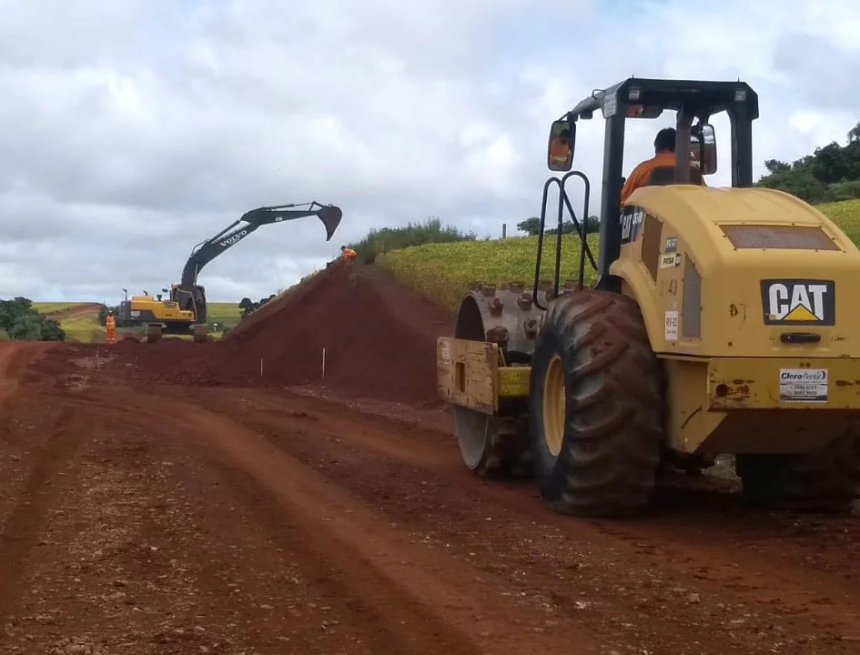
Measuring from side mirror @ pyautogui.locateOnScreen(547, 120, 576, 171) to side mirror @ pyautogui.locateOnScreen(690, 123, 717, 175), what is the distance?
941 millimetres

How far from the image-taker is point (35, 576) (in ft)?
21.3

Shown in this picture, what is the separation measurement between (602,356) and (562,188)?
6.43ft

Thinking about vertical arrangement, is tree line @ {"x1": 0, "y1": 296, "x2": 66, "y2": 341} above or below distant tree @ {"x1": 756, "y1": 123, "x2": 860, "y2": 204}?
below

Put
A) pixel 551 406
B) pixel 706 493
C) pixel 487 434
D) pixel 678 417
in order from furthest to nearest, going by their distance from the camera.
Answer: pixel 487 434 < pixel 706 493 < pixel 551 406 < pixel 678 417

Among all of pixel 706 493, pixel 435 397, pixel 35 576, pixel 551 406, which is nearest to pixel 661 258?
pixel 551 406

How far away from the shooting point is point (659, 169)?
9.05 metres

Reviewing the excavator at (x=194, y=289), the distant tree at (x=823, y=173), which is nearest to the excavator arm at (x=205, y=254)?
the excavator at (x=194, y=289)

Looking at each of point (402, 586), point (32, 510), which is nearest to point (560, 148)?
point (402, 586)

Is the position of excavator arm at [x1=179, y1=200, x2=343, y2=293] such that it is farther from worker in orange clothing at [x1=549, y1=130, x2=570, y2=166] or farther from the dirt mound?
worker in orange clothing at [x1=549, y1=130, x2=570, y2=166]

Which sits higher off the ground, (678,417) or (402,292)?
(402,292)

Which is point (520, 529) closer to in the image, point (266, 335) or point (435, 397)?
point (435, 397)

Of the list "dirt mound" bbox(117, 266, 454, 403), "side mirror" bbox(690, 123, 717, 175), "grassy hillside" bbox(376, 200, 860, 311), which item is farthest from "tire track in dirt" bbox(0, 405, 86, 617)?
"grassy hillside" bbox(376, 200, 860, 311)

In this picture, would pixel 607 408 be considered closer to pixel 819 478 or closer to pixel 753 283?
pixel 753 283

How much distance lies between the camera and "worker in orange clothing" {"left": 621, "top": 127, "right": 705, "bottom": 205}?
901 centimetres
